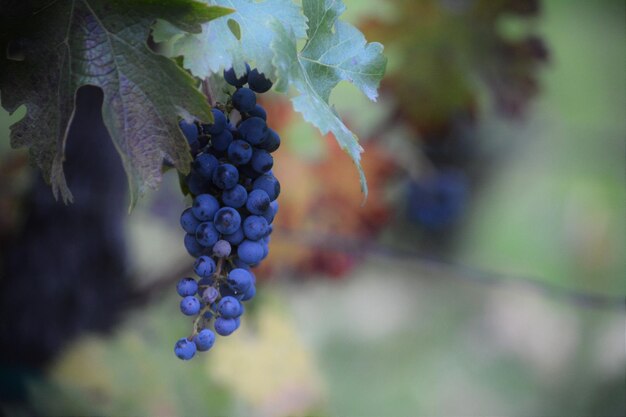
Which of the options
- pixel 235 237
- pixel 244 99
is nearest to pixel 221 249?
pixel 235 237

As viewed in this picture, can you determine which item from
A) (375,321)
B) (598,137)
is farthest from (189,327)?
(598,137)

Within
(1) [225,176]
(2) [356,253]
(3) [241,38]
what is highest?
(3) [241,38]

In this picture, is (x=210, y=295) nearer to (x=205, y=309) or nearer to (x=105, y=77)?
(x=205, y=309)

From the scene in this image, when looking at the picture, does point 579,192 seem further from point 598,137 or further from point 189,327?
point 189,327

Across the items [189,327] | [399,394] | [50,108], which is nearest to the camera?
[50,108]

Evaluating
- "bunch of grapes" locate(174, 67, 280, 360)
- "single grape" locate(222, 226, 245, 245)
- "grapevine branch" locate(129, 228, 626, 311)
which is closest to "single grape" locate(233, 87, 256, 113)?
"bunch of grapes" locate(174, 67, 280, 360)

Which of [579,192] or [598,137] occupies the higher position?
[598,137]

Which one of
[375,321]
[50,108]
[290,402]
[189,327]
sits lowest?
[375,321]
